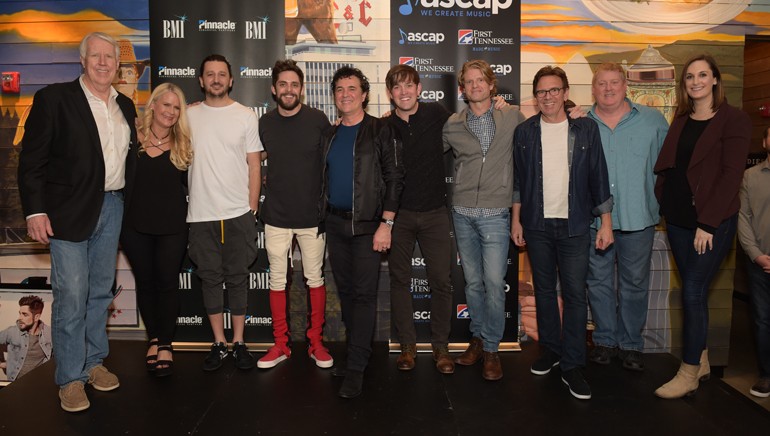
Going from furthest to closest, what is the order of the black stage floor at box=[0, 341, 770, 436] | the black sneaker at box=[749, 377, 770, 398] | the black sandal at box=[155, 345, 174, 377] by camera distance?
the black sneaker at box=[749, 377, 770, 398] → the black sandal at box=[155, 345, 174, 377] → the black stage floor at box=[0, 341, 770, 436]

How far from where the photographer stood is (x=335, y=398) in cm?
311

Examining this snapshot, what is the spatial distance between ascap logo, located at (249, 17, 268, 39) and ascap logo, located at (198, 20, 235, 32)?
0.11 metres

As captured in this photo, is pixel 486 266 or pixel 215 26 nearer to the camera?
pixel 486 266

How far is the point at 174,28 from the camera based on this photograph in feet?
12.7

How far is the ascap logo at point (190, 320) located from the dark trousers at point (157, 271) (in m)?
0.49

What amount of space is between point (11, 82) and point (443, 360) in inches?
156

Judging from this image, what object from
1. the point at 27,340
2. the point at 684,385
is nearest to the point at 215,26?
the point at 27,340

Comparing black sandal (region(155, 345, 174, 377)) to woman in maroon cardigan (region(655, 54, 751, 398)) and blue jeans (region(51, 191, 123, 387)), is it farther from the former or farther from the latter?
woman in maroon cardigan (region(655, 54, 751, 398))

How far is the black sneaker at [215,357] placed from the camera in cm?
353

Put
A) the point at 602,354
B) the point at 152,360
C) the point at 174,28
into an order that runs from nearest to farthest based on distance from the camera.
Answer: the point at 152,360, the point at 602,354, the point at 174,28

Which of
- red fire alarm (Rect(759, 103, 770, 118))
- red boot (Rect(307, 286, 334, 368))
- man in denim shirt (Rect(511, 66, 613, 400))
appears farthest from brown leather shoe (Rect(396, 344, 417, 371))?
red fire alarm (Rect(759, 103, 770, 118))

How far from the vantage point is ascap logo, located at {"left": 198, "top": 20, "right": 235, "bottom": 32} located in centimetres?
389

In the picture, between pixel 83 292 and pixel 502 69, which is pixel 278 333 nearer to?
pixel 83 292

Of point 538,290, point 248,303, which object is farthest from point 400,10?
point 248,303
